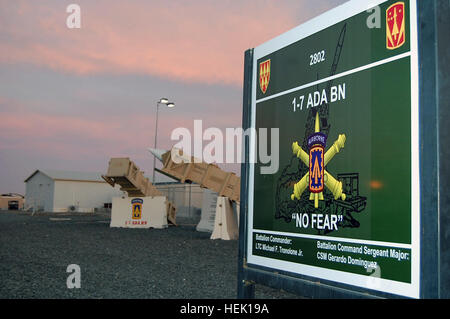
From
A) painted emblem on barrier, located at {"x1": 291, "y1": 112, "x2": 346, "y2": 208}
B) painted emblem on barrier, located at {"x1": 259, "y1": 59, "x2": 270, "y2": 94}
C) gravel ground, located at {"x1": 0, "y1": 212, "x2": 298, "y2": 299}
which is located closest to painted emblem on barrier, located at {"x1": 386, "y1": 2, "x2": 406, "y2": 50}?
painted emblem on barrier, located at {"x1": 291, "y1": 112, "x2": 346, "y2": 208}

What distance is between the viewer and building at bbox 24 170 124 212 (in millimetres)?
51375

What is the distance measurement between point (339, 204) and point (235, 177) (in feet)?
54.3

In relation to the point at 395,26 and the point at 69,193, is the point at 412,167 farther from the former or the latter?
the point at 69,193

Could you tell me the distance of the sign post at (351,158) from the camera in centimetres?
199

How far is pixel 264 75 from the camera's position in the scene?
3.19 metres

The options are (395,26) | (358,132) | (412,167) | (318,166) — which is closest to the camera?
(412,167)

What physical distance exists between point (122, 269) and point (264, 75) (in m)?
7.07

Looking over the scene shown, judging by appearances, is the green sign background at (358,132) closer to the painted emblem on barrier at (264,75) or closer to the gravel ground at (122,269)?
the painted emblem on barrier at (264,75)

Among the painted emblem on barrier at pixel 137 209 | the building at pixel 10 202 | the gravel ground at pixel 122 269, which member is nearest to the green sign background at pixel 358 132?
the gravel ground at pixel 122 269

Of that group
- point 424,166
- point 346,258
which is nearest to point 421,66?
point 424,166

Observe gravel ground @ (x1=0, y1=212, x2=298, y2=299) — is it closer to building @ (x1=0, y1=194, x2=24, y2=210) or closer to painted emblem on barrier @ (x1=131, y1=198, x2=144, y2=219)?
painted emblem on barrier @ (x1=131, y1=198, x2=144, y2=219)

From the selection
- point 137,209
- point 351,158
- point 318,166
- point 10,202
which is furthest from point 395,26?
point 10,202

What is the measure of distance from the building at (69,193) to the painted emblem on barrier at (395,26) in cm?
5103

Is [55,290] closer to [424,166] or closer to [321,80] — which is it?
[321,80]
